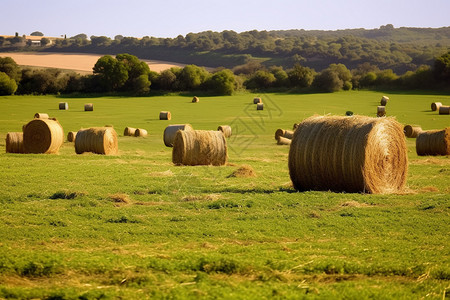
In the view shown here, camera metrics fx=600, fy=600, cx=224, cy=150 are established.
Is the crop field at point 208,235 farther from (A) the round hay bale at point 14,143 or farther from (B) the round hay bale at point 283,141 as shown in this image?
(B) the round hay bale at point 283,141

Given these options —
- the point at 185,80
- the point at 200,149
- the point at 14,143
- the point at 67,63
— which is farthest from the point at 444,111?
the point at 67,63

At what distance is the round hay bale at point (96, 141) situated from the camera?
2848cm

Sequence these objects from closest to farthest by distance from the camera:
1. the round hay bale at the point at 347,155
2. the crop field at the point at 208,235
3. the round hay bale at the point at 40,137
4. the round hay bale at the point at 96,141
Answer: the crop field at the point at 208,235 < the round hay bale at the point at 347,155 < the round hay bale at the point at 40,137 < the round hay bale at the point at 96,141

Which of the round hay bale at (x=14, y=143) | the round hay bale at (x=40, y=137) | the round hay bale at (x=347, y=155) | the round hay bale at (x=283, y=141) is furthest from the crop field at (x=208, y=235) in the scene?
the round hay bale at (x=283, y=141)

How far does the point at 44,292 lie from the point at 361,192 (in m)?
10.1

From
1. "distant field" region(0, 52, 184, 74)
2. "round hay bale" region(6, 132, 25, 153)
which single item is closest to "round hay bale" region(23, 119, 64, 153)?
"round hay bale" region(6, 132, 25, 153)

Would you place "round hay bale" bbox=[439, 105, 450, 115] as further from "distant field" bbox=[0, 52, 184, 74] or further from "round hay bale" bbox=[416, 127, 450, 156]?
"distant field" bbox=[0, 52, 184, 74]

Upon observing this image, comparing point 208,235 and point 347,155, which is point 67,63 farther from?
point 208,235

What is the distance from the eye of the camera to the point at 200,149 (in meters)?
23.2

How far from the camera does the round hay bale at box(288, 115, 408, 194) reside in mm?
15828

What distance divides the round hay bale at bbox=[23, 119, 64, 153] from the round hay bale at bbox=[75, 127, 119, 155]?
112cm

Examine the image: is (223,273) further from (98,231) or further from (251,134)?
(251,134)

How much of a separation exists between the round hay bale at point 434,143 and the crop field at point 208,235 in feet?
18.3

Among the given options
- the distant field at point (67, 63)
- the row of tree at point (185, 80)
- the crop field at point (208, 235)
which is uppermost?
the distant field at point (67, 63)
